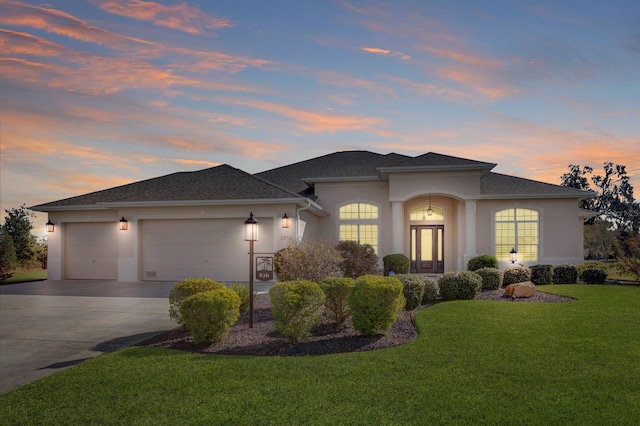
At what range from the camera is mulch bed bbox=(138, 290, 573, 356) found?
22.8 ft

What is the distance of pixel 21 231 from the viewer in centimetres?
2778

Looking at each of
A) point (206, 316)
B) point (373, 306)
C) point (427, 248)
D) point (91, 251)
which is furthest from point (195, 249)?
point (373, 306)

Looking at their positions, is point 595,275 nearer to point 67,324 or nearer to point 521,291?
point 521,291

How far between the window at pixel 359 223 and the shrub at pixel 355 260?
4759 millimetres

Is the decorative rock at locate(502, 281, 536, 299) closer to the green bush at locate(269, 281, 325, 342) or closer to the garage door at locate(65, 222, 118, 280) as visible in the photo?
the green bush at locate(269, 281, 325, 342)

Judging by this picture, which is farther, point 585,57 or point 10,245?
point 10,245

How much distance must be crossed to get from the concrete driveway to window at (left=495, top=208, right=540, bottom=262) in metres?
14.3

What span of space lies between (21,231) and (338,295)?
2718 cm

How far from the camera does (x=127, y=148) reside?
16.8 m

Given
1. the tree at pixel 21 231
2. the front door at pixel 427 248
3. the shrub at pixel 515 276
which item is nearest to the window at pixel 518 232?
the front door at pixel 427 248

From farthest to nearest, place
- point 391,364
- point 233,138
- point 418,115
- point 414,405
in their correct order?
1. point 233,138
2. point 418,115
3. point 391,364
4. point 414,405

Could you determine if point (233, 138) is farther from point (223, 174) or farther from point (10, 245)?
point (10, 245)

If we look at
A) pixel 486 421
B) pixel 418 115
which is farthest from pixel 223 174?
pixel 486 421

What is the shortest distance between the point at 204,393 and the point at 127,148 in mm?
13946
